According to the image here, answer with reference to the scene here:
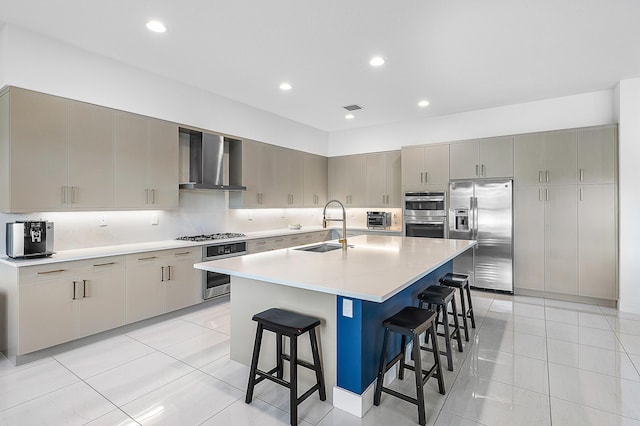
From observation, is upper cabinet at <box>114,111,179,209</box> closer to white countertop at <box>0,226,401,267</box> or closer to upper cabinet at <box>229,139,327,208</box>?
white countertop at <box>0,226,401,267</box>

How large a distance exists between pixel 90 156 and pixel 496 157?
5.39m

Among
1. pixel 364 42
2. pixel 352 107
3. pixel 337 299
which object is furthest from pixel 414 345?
pixel 352 107

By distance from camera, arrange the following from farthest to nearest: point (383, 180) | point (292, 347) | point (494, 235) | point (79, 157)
A: point (383, 180) < point (494, 235) < point (79, 157) < point (292, 347)

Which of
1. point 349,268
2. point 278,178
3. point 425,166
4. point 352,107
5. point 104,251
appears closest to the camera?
point 349,268

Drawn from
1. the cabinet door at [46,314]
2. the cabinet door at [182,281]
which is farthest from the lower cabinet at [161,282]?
the cabinet door at [46,314]

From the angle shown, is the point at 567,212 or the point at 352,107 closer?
the point at 567,212

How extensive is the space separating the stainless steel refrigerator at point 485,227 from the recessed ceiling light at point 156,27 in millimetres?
4494

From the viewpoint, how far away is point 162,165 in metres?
4.09

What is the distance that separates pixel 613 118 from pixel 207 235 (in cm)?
592

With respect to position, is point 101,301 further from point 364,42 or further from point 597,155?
point 597,155

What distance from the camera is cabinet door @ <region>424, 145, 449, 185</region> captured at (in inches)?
216

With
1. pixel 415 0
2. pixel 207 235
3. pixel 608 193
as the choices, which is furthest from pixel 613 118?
pixel 207 235

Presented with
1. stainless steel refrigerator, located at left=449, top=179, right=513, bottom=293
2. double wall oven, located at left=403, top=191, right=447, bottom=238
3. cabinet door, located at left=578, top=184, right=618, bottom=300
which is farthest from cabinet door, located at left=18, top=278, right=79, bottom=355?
cabinet door, located at left=578, top=184, right=618, bottom=300

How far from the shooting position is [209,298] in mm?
4379
